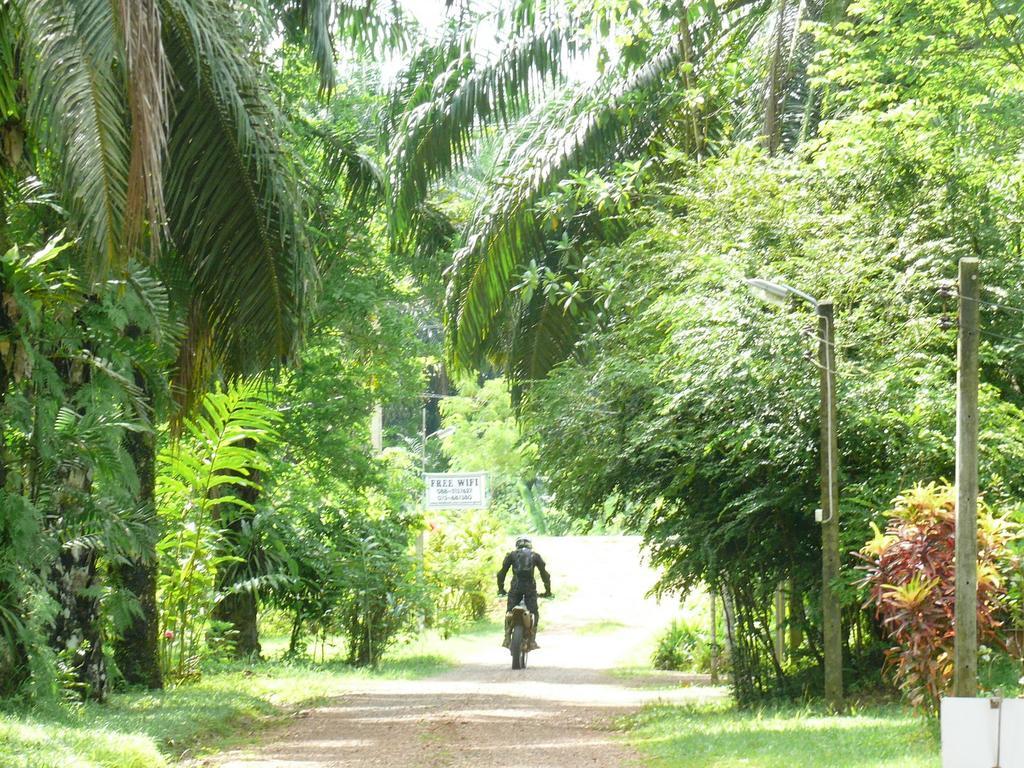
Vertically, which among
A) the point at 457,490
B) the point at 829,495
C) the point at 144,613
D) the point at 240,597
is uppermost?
the point at 457,490

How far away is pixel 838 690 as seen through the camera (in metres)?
14.2

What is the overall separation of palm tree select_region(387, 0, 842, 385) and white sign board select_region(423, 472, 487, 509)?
694 centimetres

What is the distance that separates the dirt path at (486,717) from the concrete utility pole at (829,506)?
226cm

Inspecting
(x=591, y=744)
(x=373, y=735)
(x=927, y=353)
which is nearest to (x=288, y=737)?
(x=373, y=735)

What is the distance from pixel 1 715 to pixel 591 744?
16.8ft

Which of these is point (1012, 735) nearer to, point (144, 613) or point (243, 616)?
point (144, 613)

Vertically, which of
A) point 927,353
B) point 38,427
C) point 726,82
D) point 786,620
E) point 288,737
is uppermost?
point 726,82

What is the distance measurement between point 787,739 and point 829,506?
9.65ft

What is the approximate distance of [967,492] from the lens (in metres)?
10.2

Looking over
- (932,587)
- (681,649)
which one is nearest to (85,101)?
(932,587)

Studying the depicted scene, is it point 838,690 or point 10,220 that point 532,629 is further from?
point 10,220

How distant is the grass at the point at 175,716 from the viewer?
9305 millimetres

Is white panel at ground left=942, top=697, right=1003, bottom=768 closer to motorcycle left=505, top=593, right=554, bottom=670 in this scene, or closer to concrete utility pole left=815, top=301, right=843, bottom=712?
concrete utility pole left=815, top=301, right=843, bottom=712

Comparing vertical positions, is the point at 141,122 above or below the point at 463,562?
above
